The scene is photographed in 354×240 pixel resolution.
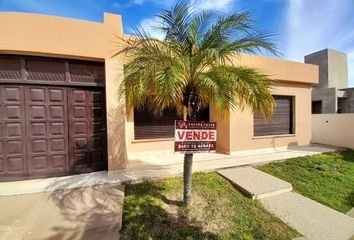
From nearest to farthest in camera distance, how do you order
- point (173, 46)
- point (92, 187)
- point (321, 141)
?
1. point (173, 46)
2. point (92, 187)
3. point (321, 141)

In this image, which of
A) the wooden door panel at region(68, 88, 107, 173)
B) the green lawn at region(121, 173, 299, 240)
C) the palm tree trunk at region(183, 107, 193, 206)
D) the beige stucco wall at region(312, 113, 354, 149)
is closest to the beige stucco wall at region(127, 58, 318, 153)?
the beige stucco wall at region(312, 113, 354, 149)

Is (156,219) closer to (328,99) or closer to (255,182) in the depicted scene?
(255,182)

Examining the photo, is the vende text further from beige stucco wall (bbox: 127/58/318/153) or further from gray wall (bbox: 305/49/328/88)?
gray wall (bbox: 305/49/328/88)

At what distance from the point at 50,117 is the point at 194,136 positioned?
13.1 ft

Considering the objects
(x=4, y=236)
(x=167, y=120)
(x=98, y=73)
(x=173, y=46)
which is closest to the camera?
(x=4, y=236)

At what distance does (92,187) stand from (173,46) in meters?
3.65

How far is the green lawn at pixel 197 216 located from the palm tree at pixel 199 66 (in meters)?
1.79

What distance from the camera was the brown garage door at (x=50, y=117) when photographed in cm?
516

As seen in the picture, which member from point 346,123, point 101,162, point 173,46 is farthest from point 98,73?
point 346,123

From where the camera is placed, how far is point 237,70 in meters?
3.52

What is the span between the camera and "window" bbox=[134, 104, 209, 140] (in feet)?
25.5

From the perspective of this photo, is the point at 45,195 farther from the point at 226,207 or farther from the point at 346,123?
the point at 346,123

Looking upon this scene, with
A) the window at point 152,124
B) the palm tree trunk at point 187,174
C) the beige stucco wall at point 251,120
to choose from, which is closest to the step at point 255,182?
the palm tree trunk at point 187,174

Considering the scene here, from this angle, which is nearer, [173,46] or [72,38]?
[173,46]
